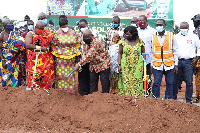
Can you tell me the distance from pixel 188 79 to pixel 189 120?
10.2ft

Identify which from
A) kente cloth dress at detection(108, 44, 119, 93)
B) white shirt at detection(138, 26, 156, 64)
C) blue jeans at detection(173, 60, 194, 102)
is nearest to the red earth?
kente cloth dress at detection(108, 44, 119, 93)

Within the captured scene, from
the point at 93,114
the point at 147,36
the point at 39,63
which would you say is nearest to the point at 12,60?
the point at 39,63

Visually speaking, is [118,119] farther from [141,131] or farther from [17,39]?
[17,39]

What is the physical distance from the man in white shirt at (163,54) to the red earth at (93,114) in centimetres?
198

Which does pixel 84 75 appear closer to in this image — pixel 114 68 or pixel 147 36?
pixel 114 68

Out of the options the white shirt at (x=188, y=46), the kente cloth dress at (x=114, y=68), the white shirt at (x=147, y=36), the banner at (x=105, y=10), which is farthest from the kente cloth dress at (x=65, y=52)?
the banner at (x=105, y=10)

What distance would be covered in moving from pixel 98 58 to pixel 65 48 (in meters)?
0.76

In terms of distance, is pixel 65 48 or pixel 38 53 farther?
pixel 65 48

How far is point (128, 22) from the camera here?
54.3 ft

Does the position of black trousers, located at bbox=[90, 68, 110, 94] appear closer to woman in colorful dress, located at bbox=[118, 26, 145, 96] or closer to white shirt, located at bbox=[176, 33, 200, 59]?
Result: woman in colorful dress, located at bbox=[118, 26, 145, 96]

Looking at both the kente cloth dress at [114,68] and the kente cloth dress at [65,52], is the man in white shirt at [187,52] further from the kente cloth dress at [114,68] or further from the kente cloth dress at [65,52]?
the kente cloth dress at [65,52]

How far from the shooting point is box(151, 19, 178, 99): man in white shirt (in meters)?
7.62

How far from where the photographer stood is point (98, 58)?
7.37m

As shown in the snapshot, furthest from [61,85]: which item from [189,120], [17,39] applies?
[189,120]
